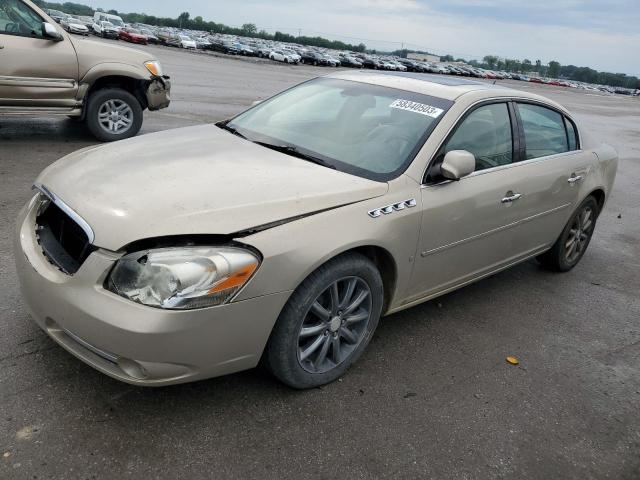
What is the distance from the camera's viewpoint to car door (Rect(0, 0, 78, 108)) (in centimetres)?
691

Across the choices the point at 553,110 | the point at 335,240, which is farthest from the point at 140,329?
the point at 553,110

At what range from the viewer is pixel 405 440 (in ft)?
9.09

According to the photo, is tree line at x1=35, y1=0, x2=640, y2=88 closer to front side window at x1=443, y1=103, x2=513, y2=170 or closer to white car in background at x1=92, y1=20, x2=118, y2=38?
white car in background at x1=92, y1=20, x2=118, y2=38

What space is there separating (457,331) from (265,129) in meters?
1.93

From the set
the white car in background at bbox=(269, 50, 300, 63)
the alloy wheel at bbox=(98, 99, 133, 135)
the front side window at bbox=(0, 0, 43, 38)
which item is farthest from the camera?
the white car in background at bbox=(269, 50, 300, 63)

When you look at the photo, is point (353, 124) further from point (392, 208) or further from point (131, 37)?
point (131, 37)

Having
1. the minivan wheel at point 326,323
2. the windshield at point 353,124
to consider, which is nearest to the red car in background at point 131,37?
the windshield at point 353,124

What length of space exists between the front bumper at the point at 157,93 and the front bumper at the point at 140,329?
5.94 m

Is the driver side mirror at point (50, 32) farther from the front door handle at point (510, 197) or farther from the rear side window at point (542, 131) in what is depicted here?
the front door handle at point (510, 197)

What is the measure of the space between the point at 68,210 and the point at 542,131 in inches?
139

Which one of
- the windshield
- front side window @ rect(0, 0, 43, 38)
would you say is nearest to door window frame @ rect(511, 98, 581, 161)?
the windshield

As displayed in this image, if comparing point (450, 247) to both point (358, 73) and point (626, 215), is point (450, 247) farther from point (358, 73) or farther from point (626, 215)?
point (626, 215)

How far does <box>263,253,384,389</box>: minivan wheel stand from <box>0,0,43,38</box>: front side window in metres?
6.12

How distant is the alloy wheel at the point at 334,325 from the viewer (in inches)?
116
